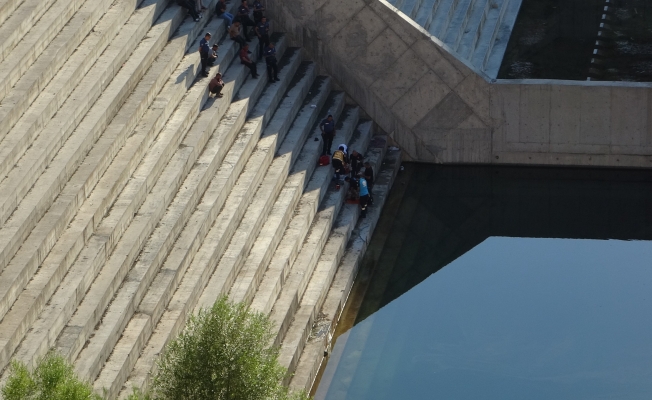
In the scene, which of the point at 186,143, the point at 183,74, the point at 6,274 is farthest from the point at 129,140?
the point at 6,274

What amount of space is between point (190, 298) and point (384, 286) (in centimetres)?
555

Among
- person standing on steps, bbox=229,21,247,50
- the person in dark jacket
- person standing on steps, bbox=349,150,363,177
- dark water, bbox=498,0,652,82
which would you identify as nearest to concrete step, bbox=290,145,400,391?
person standing on steps, bbox=349,150,363,177

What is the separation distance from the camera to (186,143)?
94.8 ft

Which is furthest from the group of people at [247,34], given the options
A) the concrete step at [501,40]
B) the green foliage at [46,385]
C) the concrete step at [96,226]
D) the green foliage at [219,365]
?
the green foliage at [46,385]

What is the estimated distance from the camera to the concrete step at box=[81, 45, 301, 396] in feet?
75.7

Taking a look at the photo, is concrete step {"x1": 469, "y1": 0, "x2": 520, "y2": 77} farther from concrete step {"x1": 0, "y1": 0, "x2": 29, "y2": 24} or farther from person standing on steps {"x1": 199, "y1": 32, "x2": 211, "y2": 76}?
concrete step {"x1": 0, "y1": 0, "x2": 29, "y2": 24}

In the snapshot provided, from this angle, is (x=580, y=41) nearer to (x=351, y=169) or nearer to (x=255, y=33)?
(x=351, y=169)

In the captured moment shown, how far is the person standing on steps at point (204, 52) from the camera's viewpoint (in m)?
30.9

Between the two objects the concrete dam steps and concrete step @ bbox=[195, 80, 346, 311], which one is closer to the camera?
concrete step @ bbox=[195, 80, 346, 311]

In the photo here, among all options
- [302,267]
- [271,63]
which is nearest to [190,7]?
[271,63]

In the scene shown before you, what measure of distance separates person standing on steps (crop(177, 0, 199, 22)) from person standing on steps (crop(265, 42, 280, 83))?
6.30 ft

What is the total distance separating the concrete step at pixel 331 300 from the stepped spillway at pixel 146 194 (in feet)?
0.18

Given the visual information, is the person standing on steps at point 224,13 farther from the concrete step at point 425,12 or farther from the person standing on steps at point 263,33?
the concrete step at point 425,12

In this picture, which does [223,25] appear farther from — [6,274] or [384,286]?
[6,274]
